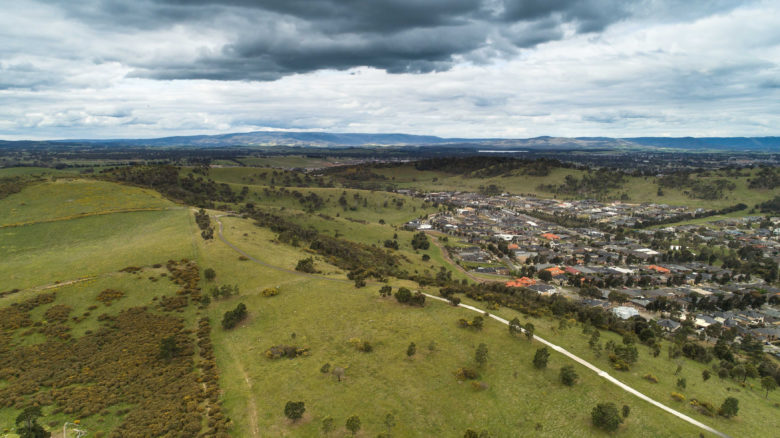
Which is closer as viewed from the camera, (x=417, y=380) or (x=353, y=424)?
(x=353, y=424)

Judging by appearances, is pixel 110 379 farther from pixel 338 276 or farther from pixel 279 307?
pixel 338 276

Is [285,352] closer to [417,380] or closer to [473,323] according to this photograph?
[417,380]

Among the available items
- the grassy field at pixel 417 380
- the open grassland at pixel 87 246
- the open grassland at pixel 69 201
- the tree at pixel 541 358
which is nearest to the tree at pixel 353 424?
the grassy field at pixel 417 380

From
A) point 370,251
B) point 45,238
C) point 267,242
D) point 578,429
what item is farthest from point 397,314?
point 45,238

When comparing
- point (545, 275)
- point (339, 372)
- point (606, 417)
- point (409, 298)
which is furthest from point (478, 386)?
point (545, 275)

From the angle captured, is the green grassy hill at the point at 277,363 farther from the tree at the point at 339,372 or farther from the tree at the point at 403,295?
the tree at the point at 403,295

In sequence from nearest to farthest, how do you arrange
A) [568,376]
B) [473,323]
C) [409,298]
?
[568,376]
[473,323]
[409,298]
